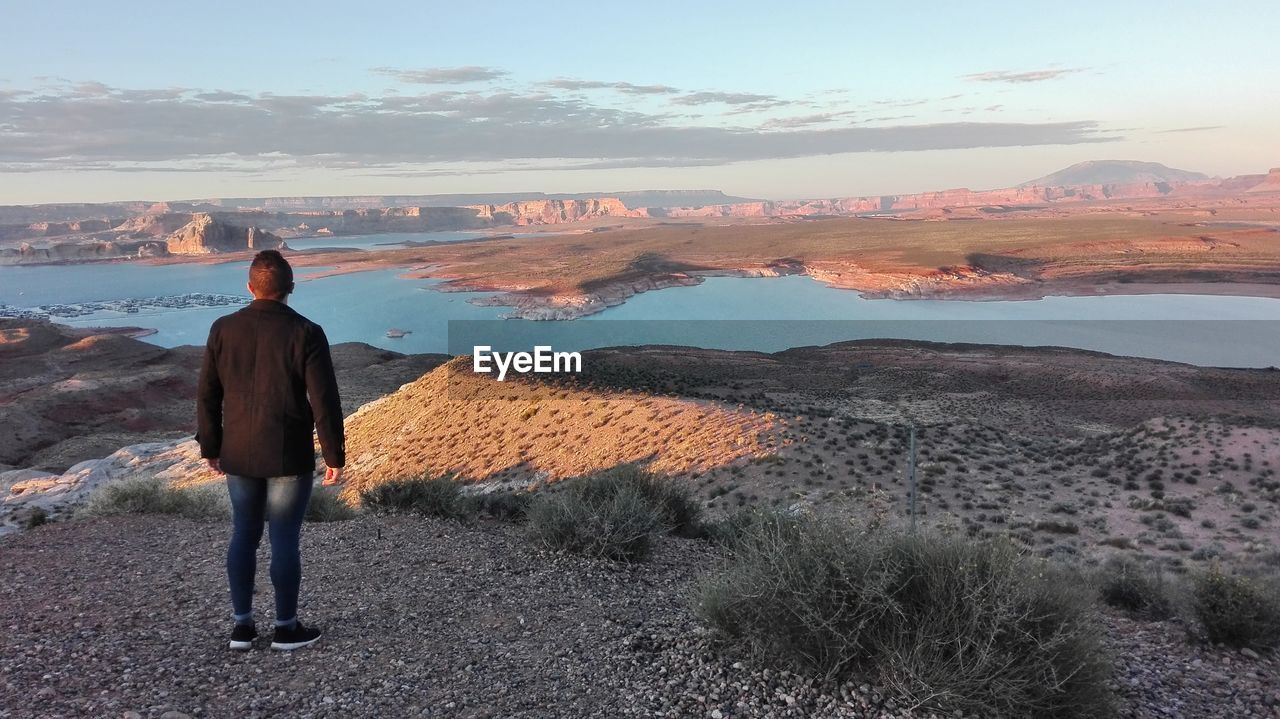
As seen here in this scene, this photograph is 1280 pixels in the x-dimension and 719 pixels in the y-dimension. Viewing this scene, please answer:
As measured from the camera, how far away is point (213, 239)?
12206 centimetres

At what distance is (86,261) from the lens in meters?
117

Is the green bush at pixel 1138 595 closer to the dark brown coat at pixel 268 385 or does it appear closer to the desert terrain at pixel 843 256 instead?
the dark brown coat at pixel 268 385

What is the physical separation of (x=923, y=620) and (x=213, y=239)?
141 metres

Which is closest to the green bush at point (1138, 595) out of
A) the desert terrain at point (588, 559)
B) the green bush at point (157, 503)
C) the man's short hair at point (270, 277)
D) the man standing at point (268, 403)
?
the desert terrain at point (588, 559)

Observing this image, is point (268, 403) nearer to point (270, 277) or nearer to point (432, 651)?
point (270, 277)

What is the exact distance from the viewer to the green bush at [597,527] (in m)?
5.09

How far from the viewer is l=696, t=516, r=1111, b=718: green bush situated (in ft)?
9.37

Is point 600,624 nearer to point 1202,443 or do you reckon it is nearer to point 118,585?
point 118,585

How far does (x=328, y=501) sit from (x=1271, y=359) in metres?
52.6

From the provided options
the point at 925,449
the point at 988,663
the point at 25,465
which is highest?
the point at 988,663

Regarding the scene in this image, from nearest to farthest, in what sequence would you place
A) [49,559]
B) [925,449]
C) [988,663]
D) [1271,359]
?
[988,663] < [49,559] < [925,449] < [1271,359]

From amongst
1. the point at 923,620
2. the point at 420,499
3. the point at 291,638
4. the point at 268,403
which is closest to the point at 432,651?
the point at 291,638

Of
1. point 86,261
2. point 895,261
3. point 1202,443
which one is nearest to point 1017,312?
point 895,261

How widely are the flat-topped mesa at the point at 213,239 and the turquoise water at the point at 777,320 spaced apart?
120 feet
